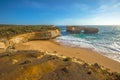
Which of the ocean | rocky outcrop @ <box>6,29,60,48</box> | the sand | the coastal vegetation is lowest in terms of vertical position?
the ocean

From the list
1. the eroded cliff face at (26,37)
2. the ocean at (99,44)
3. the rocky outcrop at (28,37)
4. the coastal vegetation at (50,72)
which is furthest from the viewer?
the rocky outcrop at (28,37)

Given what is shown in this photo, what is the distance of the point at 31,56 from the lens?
14.2m

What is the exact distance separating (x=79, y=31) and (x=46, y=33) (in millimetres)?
44200

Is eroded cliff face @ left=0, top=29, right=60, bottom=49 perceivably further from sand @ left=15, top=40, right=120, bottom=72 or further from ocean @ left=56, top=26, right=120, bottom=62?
ocean @ left=56, top=26, right=120, bottom=62

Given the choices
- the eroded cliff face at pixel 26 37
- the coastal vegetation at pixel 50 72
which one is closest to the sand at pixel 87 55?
the eroded cliff face at pixel 26 37

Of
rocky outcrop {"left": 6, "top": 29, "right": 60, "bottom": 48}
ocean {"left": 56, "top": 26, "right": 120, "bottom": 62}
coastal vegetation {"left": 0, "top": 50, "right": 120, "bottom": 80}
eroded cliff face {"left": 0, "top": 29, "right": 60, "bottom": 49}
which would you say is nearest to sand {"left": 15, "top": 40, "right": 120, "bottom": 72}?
ocean {"left": 56, "top": 26, "right": 120, "bottom": 62}

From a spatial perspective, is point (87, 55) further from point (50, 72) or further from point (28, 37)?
point (28, 37)

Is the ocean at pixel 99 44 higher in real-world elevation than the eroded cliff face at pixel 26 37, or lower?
lower

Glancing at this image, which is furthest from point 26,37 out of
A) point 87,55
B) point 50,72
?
point 50,72

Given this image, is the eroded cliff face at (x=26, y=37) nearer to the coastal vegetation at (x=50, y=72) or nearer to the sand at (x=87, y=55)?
the sand at (x=87, y=55)

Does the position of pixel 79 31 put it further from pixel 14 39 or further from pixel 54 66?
pixel 54 66

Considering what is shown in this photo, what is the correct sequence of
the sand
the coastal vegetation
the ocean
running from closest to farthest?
1. the coastal vegetation
2. the sand
3. the ocean

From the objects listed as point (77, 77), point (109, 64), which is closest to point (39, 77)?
point (77, 77)

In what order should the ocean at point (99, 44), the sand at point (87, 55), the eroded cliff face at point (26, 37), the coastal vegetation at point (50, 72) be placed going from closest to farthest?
the coastal vegetation at point (50, 72) → the sand at point (87, 55) → the ocean at point (99, 44) → the eroded cliff face at point (26, 37)
